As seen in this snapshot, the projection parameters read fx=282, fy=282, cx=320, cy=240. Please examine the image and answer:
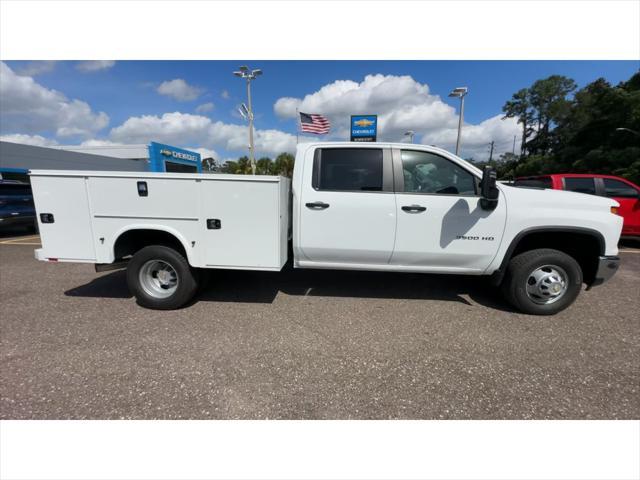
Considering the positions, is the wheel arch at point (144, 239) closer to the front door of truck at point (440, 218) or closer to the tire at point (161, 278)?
the tire at point (161, 278)

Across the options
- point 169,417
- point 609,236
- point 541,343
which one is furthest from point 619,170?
point 169,417

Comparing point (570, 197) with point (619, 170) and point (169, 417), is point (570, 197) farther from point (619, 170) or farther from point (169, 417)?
point (619, 170)

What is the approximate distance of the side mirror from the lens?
3.11 meters

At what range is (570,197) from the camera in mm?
3336

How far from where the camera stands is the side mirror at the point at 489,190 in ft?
10.2

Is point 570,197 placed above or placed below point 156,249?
above

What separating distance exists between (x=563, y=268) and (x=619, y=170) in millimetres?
23981

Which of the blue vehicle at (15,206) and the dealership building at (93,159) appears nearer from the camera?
the blue vehicle at (15,206)

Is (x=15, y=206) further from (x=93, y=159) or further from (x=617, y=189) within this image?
(x=93, y=159)

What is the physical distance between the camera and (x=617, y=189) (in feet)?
22.6

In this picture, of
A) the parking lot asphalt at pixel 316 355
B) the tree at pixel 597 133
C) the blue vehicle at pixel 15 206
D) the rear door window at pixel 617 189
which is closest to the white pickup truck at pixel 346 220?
the parking lot asphalt at pixel 316 355

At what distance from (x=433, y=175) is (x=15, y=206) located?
11675 millimetres

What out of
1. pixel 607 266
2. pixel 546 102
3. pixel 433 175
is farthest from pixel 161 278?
pixel 546 102

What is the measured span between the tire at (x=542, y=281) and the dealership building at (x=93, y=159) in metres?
12.5
